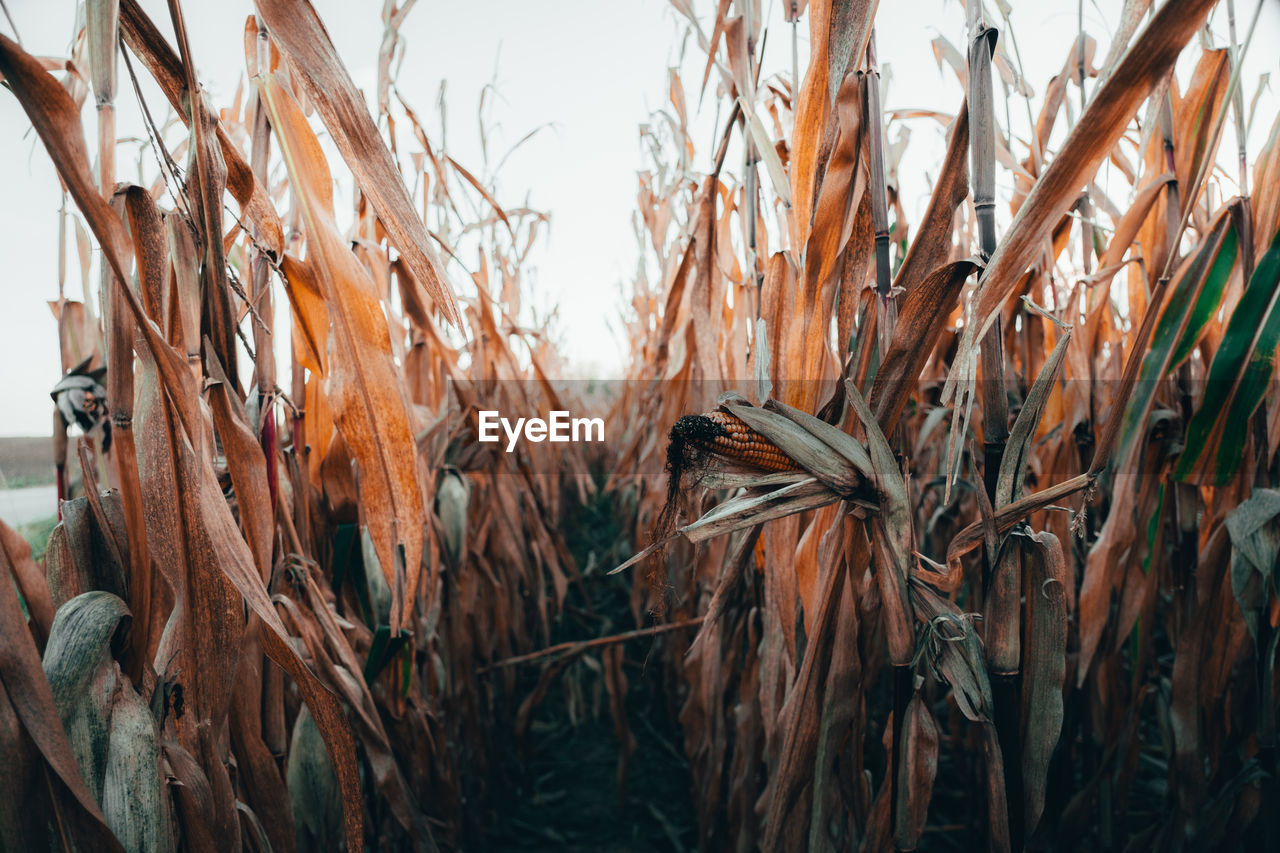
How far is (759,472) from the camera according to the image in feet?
1.56

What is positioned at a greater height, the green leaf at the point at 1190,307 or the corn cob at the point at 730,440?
the green leaf at the point at 1190,307

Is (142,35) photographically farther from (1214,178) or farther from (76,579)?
(1214,178)

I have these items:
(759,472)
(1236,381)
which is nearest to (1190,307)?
(1236,381)

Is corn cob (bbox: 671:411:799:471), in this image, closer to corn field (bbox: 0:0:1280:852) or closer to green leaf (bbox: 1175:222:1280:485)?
corn field (bbox: 0:0:1280:852)

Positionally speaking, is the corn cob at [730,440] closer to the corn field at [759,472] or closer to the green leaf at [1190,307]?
the corn field at [759,472]

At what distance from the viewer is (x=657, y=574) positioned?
20.0 inches

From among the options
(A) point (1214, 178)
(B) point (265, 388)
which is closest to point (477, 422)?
(B) point (265, 388)

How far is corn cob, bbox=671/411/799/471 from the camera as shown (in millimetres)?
447

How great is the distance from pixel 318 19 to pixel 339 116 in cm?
7

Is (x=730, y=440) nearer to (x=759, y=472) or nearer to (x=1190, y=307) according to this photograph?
(x=759, y=472)

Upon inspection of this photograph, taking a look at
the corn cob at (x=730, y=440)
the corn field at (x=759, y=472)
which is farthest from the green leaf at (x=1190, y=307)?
the corn cob at (x=730, y=440)

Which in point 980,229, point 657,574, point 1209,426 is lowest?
point 657,574

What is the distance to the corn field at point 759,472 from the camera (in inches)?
16.0

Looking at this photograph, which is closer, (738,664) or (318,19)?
(318,19)
